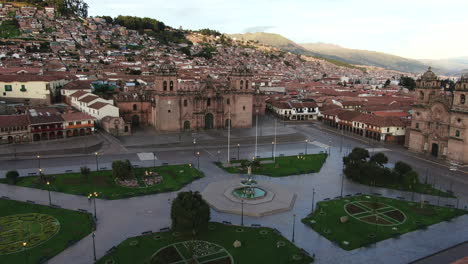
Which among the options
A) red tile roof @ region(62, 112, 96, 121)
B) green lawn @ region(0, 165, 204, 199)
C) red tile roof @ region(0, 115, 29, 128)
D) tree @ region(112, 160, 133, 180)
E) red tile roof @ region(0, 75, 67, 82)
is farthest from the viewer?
red tile roof @ region(0, 75, 67, 82)

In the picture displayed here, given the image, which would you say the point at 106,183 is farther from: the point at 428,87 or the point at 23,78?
the point at 428,87

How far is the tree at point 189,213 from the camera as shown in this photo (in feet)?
77.1

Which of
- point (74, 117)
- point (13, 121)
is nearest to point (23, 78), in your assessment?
point (74, 117)

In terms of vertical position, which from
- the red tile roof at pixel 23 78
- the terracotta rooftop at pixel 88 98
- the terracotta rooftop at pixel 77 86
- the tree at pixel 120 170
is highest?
the red tile roof at pixel 23 78

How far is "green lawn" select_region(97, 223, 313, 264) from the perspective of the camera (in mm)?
22984

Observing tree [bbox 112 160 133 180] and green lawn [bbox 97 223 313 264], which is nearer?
green lawn [bbox 97 223 313 264]

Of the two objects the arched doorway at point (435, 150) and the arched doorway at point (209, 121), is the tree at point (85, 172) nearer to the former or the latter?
the arched doorway at point (209, 121)

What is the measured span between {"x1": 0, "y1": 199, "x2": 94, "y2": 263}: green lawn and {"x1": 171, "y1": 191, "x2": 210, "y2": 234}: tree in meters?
7.66

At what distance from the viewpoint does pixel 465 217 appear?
30.2 m

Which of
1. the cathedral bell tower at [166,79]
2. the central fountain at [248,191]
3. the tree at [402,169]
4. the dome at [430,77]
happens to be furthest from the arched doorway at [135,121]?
the dome at [430,77]

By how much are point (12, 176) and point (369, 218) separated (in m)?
34.3

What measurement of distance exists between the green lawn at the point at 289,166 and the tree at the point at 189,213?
17.2 metres

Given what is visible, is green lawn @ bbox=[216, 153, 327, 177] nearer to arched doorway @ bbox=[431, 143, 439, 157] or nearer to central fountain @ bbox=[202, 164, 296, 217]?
central fountain @ bbox=[202, 164, 296, 217]

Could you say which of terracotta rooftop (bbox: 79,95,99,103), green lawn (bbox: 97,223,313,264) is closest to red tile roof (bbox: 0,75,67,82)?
terracotta rooftop (bbox: 79,95,99,103)
